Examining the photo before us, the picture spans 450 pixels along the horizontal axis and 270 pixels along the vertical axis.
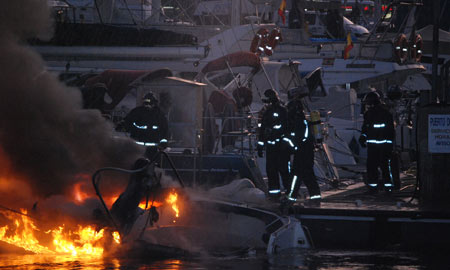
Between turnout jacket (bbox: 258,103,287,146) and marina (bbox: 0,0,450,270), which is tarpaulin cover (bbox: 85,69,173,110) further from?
turnout jacket (bbox: 258,103,287,146)

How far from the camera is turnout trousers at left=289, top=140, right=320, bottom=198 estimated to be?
13.7m

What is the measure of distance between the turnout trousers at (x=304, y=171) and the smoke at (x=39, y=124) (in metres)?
2.69

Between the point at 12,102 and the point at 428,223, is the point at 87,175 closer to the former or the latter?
the point at 12,102

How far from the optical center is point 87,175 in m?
11.7

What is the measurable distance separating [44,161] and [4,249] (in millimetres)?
1434

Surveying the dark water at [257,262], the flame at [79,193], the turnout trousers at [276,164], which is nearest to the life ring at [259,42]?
the turnout trousers at [276,164]

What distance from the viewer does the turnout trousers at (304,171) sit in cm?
1368

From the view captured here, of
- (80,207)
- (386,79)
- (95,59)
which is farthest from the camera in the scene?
(386,79)

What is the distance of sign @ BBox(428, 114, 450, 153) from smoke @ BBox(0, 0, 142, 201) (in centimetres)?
503

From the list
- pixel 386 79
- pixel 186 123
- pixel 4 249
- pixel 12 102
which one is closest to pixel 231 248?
pixel 4 249

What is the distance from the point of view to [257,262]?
1077 cm

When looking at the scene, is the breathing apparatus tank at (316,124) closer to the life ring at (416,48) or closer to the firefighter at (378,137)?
the firefighter at (378,137)

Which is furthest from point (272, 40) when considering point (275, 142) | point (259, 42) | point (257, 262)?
point (257, 262)

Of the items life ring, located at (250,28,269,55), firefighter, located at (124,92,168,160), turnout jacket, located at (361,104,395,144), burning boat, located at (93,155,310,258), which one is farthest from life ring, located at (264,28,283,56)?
burning boat, located at (93,155,310,258)
